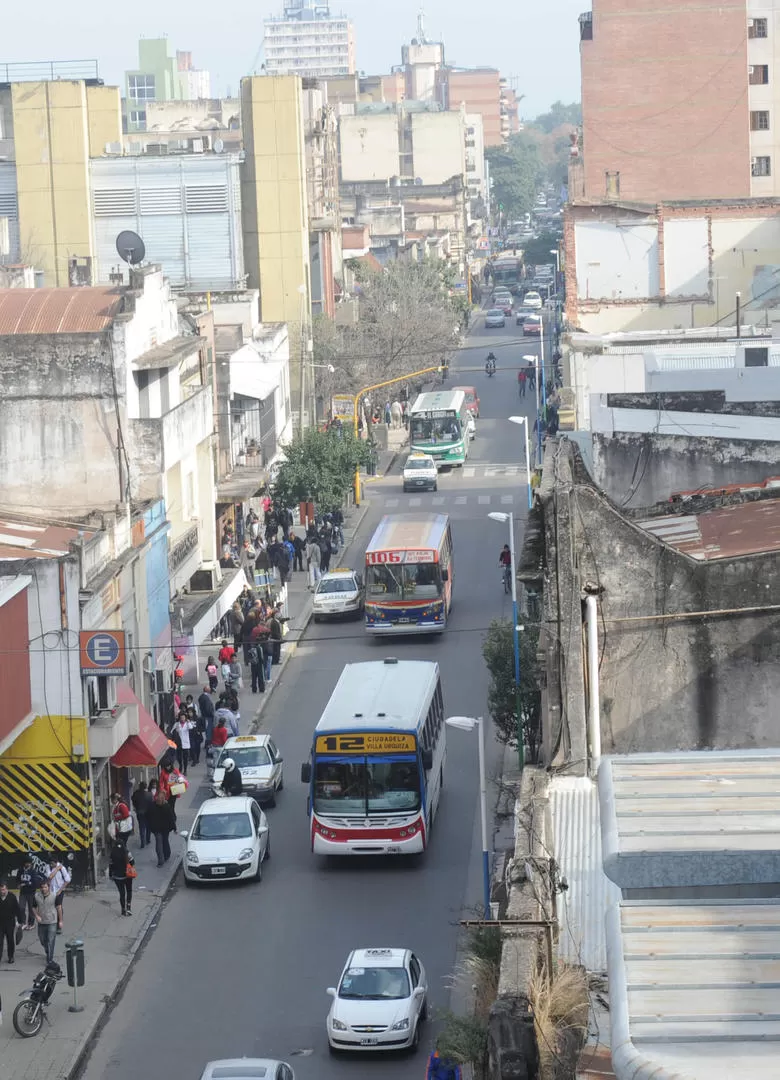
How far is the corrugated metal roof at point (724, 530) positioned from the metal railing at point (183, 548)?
569 inches

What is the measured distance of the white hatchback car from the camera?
26.3 m

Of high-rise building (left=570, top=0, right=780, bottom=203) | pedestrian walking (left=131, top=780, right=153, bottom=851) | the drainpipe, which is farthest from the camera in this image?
high-rise building (left=570, top=0, right=780, bottom=203)

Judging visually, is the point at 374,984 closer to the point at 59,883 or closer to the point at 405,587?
the point at 59,883

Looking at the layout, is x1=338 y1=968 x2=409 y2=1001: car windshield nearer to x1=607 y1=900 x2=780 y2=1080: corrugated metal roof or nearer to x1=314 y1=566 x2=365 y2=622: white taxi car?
x1=607 y1=900 x2=780 y2=1080: corrugated metal roof

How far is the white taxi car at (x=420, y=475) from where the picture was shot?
5828cm

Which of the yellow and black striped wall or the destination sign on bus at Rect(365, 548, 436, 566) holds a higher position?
the destination sign on bus at Rect(365, 548, 436, 566)

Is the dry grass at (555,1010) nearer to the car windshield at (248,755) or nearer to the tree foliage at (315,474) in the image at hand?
the car windshield at (248,755)

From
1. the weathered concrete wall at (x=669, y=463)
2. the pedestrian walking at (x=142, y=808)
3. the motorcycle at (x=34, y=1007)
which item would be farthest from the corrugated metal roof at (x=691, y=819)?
the weathered concrete wall at (x=669, y=463)

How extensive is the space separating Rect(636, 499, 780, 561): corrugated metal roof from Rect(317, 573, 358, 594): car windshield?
65.2 feet

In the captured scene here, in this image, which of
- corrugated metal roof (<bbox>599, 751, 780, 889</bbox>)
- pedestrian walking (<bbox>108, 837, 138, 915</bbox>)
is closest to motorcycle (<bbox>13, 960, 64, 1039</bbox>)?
pedestrian walking (<bbox>108, 837, 138, 915</bbox>)

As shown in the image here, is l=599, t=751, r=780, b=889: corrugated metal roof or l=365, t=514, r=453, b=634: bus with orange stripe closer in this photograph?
l=599, t=751, r=780, b=889: corrugated metal roof

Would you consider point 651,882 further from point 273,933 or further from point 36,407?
point 36,407

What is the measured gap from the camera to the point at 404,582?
131ft

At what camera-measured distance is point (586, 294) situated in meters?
56.7
